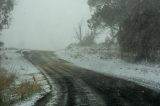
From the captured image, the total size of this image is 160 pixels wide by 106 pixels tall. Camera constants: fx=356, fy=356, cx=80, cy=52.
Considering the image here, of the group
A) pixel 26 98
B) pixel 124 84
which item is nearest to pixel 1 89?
pixel 26 98

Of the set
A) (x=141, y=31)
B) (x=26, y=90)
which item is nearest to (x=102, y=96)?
(x=26, y=90)

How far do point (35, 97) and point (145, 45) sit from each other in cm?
1782

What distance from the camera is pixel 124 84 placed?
19.8m

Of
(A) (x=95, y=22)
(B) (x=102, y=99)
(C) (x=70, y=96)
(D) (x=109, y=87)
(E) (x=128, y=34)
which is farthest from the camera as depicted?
(A) (x=95, y=22)

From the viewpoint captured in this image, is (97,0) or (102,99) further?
(97,0)

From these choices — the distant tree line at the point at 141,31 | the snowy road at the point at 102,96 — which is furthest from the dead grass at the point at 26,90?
the distant tree line at the point at 141,31

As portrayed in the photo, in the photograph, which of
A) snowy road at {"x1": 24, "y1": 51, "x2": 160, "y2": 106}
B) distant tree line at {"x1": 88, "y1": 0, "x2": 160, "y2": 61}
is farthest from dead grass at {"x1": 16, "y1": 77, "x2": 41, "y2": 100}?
distant tree line at {"x1": 88, "y1": 0, "x2": 160, "y2": 61}

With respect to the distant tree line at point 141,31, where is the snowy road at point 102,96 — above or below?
below

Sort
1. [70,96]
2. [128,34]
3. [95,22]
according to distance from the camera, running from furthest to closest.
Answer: [95,22]
[128,34]
[70,96]

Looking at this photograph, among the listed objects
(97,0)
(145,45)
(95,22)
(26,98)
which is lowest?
(26,98)

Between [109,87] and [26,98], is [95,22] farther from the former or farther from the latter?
[26,98]

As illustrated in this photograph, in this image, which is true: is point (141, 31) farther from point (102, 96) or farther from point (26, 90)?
point (102, 96)

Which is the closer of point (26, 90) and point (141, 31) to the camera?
point (26, 90)

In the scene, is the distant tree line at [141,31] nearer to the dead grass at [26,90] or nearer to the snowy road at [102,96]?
the snowy road at [102,96]
